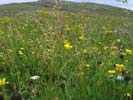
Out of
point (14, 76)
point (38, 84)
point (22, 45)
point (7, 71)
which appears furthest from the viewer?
point (22, 45)

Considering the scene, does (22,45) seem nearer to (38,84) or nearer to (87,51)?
(87,51)

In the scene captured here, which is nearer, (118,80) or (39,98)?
(39,98)

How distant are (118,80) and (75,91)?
627 millimetres

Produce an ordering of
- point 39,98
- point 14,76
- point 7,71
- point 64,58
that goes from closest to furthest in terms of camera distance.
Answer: point 39,98
point 14,76
point 7,71
point 64,58

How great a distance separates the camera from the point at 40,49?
5.45 m

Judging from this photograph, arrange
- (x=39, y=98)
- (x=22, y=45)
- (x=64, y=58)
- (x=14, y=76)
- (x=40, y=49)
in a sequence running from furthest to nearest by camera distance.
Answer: (x=22, y=45) → (x=40, y=49) → (x=64, y=58) → (x=14, y=76) → (x=39, y=98)

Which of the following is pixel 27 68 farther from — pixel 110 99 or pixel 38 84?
pixel 110 99

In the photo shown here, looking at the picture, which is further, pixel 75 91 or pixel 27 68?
pixel 27 68

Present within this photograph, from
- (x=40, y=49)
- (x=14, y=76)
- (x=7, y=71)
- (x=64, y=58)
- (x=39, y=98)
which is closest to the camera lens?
(x=39, y=98)

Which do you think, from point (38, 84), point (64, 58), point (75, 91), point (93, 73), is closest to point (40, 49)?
point (64, 58)

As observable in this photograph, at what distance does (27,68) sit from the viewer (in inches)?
183

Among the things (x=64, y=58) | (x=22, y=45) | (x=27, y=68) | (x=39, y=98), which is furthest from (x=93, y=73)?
(x=22, y=45)

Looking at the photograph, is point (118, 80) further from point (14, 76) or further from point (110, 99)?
point (14, 76)

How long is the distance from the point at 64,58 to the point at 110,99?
55.1 inches
